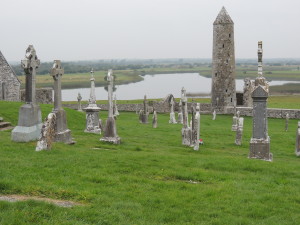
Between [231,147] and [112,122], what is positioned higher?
[112,122]

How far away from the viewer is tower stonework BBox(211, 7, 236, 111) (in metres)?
38.2

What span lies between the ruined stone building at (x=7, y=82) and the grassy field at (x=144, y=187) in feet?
75.8

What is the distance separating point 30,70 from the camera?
12281mm

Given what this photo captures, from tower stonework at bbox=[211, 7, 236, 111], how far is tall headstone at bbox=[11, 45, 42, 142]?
28.3 m

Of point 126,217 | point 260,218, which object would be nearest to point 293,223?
point 260,218

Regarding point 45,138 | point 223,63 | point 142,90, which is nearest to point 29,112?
point 45,138

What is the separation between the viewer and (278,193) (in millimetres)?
7953

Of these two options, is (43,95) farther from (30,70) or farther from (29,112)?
(29,112)

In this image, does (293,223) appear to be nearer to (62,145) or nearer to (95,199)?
(95,199)

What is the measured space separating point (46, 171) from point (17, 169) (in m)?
0.61

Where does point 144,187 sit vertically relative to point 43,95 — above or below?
below

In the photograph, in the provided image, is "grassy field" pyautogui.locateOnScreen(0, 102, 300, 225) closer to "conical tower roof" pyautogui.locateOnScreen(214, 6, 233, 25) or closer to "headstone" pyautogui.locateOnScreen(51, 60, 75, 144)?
"headstone" pyautogui.locateOnScreen(51, 60, 75, 144)

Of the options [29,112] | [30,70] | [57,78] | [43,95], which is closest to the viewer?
[29,112]

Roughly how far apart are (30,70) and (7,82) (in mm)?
23139
